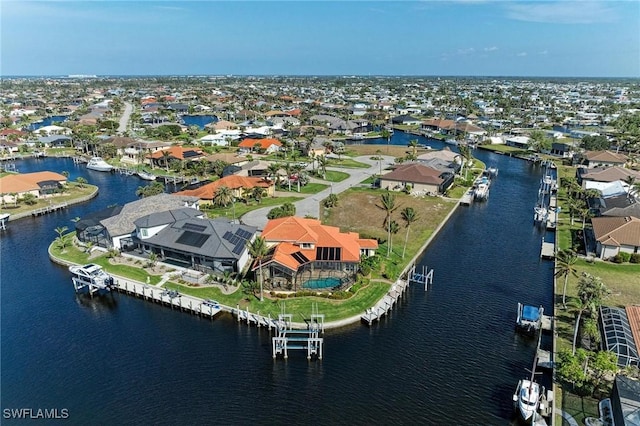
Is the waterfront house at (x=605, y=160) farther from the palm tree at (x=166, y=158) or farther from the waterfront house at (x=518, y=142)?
the palm tree at (x=166, y=158)

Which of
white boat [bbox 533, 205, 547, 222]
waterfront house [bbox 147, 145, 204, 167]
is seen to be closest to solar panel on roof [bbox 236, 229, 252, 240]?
white boat [bbox 533, 205, 547, 222]

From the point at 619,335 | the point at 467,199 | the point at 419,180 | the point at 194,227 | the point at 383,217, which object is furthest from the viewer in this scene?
the point at 419,180

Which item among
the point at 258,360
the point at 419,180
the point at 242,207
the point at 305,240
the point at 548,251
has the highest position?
the point at 419,180

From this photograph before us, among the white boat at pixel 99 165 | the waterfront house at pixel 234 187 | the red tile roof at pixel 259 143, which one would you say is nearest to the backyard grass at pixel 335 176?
the waterfront house at pixel 234 187

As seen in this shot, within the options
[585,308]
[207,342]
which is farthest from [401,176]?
[207,342]

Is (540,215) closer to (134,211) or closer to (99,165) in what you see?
(134,211)

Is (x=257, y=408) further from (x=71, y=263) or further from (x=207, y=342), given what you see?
(x=71, y=263)

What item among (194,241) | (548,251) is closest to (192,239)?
(194,241)

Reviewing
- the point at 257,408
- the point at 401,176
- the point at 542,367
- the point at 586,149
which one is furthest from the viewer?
the point at 586,149
